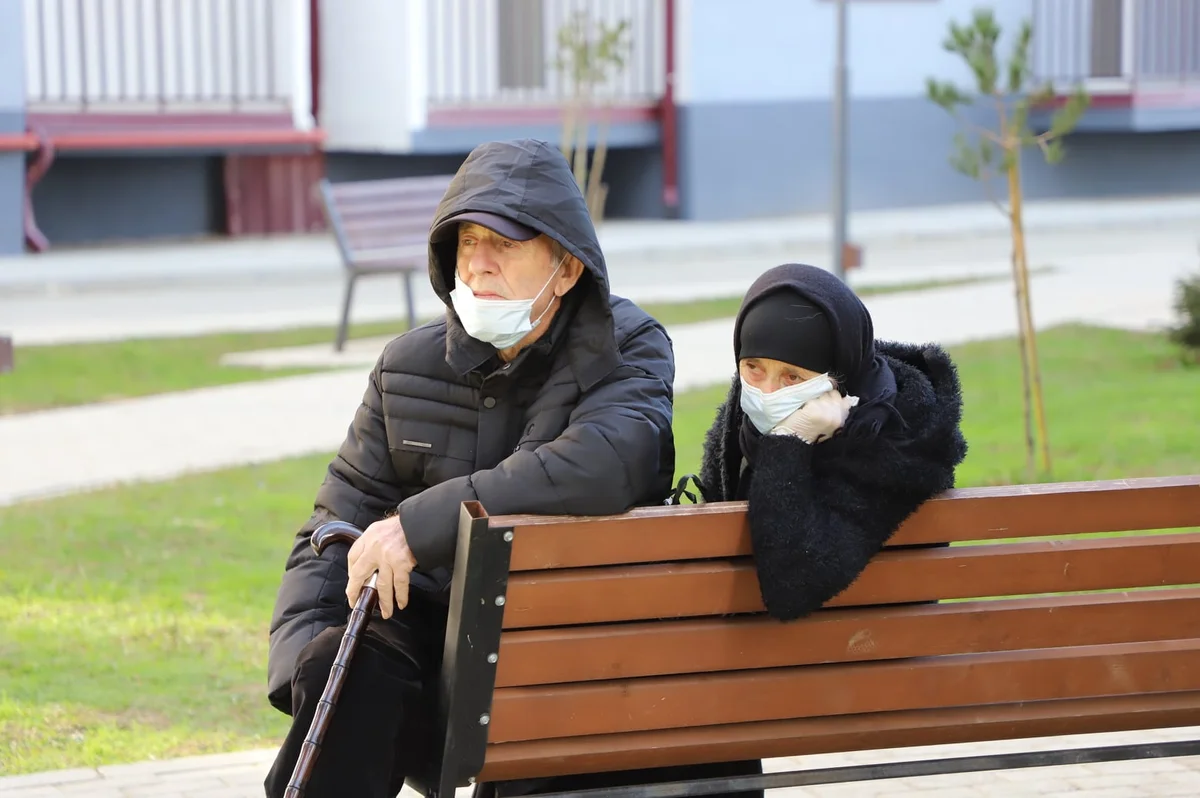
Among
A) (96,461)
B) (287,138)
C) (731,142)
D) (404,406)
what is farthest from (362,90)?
(404,406)

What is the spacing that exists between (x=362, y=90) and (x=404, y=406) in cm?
1582

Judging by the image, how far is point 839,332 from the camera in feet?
9.66

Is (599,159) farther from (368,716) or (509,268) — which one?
(368,716)

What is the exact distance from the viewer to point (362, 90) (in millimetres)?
18734

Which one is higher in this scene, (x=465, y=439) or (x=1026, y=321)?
(x=465, y=439)

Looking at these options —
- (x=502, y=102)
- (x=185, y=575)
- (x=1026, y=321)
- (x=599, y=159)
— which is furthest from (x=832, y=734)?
(x=502, y=102)

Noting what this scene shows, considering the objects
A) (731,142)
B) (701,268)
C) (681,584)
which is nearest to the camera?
(681,584)

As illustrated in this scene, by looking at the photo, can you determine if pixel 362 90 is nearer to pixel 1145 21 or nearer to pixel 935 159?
pixel 935 159

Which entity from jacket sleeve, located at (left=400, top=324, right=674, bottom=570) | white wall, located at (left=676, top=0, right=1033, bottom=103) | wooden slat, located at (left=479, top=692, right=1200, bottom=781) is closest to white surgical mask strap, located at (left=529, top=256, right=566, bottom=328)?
jacket sleeve, located at (left=400, top=324, right=674, bottom=570)

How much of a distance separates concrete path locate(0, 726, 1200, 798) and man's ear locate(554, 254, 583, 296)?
125 cm

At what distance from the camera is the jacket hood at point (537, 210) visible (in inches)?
123

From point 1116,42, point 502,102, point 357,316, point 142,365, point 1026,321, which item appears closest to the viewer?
point 1026,321

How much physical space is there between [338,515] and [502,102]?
16.2 m

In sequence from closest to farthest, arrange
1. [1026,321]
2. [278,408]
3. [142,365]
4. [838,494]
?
[838,494] < [1026,321] < [278,408] < [142,365]
